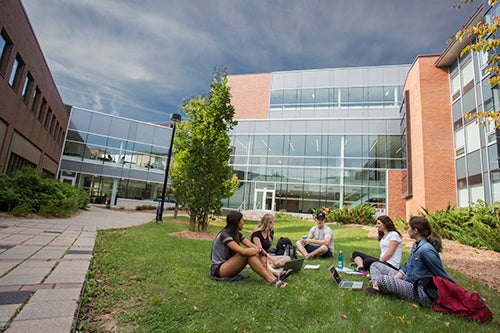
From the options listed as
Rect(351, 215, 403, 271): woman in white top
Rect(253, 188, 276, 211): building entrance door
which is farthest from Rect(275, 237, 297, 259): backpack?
Rect(253, 188, 276, 211): building entrance door

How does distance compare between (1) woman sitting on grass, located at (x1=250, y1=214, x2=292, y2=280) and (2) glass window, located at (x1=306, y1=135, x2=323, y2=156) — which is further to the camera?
(2) glass window, located at (x1=306, y1=135, x2=323, y2=156)

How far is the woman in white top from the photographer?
17.9ft

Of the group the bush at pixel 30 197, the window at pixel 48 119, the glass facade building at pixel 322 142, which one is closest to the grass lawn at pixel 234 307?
the bush at pixel 30 197

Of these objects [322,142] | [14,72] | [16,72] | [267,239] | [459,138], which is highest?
[322,142]

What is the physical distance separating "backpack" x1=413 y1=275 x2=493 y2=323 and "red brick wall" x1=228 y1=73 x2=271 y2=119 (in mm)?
35500

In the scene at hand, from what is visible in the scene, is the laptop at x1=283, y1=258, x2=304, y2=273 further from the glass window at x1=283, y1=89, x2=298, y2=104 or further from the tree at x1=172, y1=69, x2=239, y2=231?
the glass window at x1=283, y1=89, x2=298, y2=104

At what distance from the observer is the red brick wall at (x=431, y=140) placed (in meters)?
18.8

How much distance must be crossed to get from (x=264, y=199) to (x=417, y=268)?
93.6 feet

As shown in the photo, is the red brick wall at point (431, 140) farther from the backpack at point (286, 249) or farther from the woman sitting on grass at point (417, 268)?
the woman sitting on grass at point (417, 268)

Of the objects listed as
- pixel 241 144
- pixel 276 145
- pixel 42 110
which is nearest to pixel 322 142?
pixel 276 145

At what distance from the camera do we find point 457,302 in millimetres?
3389

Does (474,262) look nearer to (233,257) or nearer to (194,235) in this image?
(233,257)

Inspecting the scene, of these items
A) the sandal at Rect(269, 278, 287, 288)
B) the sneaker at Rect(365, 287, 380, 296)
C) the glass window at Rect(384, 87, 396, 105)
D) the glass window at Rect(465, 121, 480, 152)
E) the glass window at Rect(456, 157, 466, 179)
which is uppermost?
the glass window at Rect(384, 87, 396, 105)

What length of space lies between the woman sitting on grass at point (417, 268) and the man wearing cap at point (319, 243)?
3.16 m
